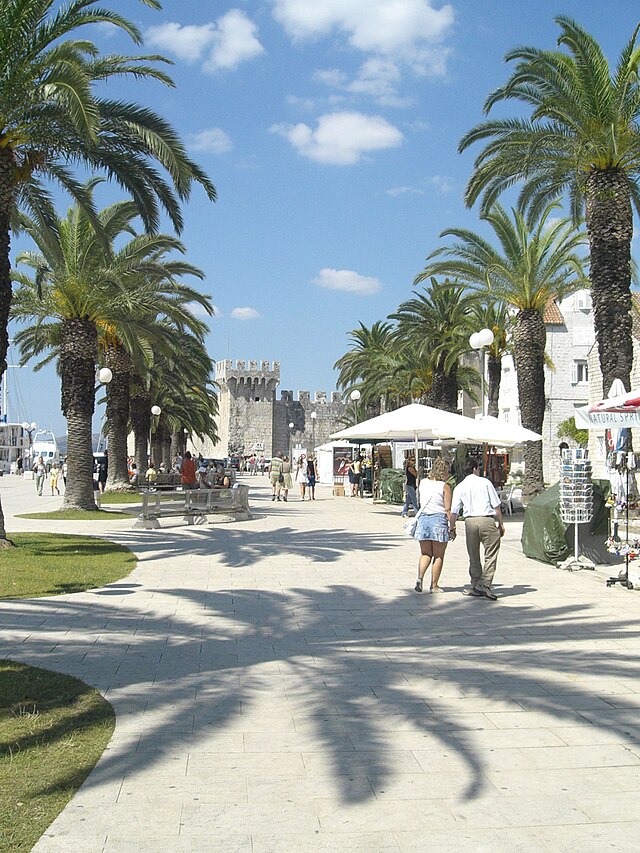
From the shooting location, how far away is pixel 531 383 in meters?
23.5

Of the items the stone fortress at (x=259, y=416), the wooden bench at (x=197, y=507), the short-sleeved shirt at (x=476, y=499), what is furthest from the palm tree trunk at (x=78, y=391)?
the stone fortress at (x=259, y=416)

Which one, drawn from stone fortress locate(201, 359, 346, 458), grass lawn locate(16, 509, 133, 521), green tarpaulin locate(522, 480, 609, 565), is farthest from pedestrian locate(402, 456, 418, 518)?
stone fortress locate(201, 359, 346, 458)

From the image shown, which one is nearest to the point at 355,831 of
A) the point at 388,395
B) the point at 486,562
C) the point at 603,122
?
the point at 486,562

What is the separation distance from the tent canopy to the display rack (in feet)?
19.9

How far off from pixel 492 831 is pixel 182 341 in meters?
26.8

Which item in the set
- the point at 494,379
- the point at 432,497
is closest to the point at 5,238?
the point at 432,497

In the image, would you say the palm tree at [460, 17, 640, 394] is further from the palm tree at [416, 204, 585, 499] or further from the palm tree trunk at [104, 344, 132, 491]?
the palm tree trunk at [104, 344, 132, 491]

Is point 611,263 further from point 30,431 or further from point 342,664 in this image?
point 30,431

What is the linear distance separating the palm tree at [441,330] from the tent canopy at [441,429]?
9575 millimetres

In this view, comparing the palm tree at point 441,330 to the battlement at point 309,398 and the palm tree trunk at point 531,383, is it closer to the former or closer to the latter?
the palm tree trunk at point 531,383

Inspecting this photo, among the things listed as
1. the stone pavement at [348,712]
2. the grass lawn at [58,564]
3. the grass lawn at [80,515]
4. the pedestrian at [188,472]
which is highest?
the pedestrian at [188,472]

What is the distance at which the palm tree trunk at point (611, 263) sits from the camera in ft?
53.4

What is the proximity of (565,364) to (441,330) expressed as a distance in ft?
61.6

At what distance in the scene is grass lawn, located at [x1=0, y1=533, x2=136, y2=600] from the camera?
10102mm
